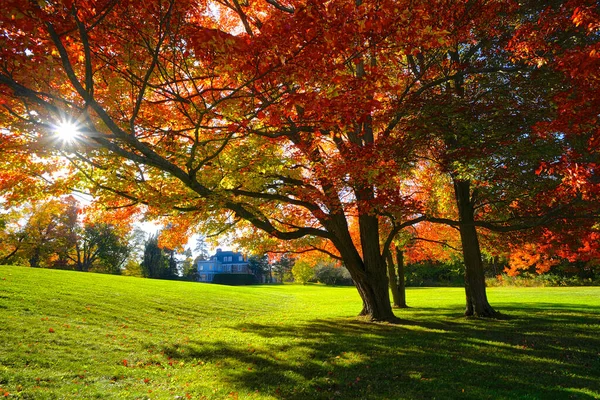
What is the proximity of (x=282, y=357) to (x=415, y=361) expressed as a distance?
2946 mm

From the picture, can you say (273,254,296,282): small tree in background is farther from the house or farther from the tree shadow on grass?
the tree shadow on grass

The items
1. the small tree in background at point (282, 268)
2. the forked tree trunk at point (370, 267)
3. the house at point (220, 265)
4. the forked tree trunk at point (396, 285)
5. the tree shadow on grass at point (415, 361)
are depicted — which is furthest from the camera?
the house at point (220, 265)

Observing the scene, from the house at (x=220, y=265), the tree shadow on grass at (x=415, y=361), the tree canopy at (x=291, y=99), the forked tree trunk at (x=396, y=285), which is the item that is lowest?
the tree shadow on grass at (x=415, y=361)

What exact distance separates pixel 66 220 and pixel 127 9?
4680cm

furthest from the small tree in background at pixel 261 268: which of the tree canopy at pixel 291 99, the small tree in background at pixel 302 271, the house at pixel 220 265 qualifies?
the tree canopy at pixel 291 99

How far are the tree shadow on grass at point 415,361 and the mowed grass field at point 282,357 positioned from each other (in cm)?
3

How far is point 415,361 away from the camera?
298 inches

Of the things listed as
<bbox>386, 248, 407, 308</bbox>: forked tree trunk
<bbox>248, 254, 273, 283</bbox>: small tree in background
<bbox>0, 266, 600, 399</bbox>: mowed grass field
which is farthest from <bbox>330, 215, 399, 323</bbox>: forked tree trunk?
<bbox>248, 254, 273, 283</bbox>: small tree in background

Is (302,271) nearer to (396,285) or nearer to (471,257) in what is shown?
(396,285)

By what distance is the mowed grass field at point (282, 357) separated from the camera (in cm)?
588

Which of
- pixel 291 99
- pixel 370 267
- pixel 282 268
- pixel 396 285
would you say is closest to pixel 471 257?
pixel 370 267

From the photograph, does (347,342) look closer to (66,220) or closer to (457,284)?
(66,220)

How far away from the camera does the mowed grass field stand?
588 cm

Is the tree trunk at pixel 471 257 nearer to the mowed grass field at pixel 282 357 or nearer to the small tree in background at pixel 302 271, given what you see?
the mowed grass field at pixel 282 357
